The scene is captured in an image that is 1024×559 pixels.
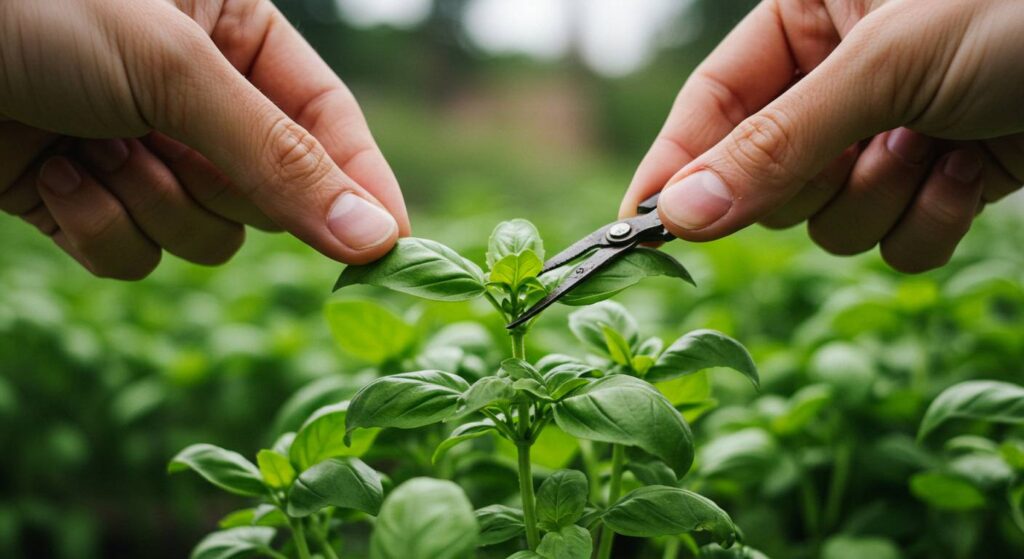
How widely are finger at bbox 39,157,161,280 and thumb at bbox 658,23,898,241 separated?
968 mm

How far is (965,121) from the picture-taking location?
1146 millimetres

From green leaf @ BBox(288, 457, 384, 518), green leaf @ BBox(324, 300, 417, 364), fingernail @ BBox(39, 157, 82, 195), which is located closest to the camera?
green leaf @ BBox(288, 457, 384, 518)

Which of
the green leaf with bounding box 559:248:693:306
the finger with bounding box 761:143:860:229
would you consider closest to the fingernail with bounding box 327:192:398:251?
the green leaf with bounding box 559:248:693:306

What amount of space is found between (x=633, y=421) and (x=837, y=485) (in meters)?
0.80

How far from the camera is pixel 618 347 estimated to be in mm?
1015

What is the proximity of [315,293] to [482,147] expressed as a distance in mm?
7416

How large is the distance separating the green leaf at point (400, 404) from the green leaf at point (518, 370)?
0.06 meters

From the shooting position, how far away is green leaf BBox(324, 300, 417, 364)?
1.22m

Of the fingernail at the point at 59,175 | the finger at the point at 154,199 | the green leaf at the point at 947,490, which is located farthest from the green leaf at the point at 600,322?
the fingernail at the point at 59,175

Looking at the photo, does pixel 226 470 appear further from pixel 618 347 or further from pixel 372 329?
pixel 618 347

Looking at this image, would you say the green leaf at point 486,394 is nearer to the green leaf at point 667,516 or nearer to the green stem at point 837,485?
the green leaf at point 667,516

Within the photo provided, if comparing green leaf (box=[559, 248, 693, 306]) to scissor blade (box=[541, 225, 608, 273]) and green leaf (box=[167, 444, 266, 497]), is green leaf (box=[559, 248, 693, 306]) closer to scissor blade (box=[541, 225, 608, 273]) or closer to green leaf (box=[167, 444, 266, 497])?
scissor blade (box=[541, 225, 608, 273])

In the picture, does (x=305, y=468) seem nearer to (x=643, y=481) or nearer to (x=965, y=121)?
(x=643, y=481)

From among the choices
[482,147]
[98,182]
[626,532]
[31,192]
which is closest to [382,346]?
[626,532]
